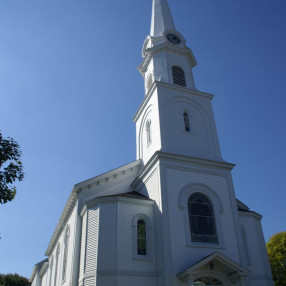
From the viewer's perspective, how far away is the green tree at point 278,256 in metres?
35.8

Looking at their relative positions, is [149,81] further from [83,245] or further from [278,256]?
[278,256]

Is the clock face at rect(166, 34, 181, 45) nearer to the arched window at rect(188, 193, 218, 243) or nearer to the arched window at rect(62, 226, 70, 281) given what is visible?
the arched window at rect(188, 193, 218, 243)

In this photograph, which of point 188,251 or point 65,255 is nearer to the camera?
point 188,251

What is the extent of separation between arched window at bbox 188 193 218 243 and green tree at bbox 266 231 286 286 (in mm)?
22528

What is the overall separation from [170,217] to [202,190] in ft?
10.5

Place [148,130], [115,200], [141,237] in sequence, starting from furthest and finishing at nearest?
1. [148,130]
2. [115,200]
3. [141,237]

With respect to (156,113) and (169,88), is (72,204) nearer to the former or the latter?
(156,113)

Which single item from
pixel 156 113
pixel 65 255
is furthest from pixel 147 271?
pixel 156 113

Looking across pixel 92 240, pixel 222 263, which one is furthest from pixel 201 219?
pixel 92 240

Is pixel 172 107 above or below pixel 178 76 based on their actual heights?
below

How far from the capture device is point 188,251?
1722cm

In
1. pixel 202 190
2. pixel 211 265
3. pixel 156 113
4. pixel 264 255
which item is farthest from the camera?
pixel 156 113

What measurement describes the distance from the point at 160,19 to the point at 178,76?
327 inches

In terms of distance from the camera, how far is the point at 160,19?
1219 inches
